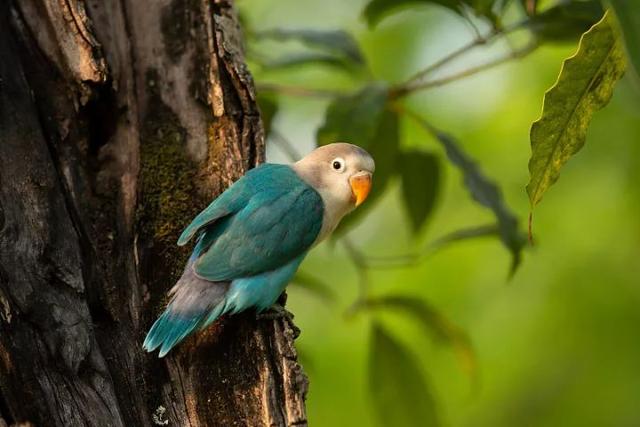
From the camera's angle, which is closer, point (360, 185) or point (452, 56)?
point (360, 185)

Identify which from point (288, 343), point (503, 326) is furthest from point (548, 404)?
point (288, 343)

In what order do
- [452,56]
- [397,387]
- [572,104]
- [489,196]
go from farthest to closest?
1. [397,387]
2. [452,56]
3. [489,196]
4. [572,104]

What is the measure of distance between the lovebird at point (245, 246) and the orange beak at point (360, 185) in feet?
0.40

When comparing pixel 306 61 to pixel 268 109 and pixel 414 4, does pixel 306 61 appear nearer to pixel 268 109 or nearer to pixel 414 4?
pixel 268 109

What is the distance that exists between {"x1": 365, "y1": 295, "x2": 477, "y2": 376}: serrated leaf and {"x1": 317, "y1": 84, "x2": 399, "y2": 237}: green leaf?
1.34 feet

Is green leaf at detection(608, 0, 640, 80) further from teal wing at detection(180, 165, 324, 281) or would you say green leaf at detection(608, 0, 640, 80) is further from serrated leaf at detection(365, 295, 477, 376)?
serrated leaf at detection(365, 295, 477, 376)

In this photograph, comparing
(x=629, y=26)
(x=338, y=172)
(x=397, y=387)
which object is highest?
(x=338, y=172)

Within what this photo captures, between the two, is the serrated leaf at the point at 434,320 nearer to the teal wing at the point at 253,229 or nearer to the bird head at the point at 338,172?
the bird head at the point at 338,172

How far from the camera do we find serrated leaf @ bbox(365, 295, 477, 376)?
12.7ft

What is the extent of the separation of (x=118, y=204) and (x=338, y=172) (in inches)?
29.1

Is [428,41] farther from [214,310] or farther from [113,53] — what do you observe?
[214,310]

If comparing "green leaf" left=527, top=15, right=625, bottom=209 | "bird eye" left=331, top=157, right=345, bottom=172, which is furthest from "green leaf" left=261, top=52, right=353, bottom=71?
"green leaf" left=527, top=15, right=625, bottom=209

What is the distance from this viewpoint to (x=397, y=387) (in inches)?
155

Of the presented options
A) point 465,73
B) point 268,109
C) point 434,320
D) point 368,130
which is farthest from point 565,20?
point 434,320
